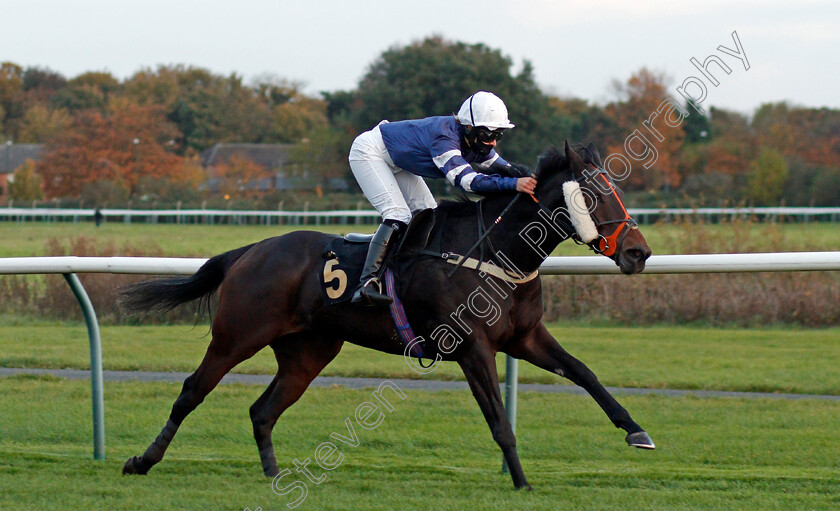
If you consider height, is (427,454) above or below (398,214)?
below

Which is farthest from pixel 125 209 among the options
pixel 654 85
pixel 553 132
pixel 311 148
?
pixel 654 85

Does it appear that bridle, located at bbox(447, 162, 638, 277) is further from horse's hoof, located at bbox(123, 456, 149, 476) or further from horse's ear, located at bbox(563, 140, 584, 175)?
horse's hoof, located at bbox(123, 456, 149, 476)

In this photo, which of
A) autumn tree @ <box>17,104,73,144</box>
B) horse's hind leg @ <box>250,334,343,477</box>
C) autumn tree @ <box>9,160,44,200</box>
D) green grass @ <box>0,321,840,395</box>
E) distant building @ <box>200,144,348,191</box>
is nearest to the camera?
horse's hind leg @ <box>250,334,343,477</box>

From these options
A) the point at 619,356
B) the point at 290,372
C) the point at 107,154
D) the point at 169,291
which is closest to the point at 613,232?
the point at 290,372

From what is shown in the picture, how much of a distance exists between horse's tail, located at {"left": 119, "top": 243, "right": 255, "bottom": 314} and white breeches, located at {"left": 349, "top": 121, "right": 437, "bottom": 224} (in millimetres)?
767

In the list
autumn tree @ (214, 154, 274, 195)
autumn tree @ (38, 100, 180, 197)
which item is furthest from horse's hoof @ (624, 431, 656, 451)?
autumn tree @ (214, 154, 274, 195)

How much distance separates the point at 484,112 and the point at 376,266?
0.84m

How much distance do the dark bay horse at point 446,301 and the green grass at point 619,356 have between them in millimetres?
2373

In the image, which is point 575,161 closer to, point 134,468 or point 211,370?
point 211,370

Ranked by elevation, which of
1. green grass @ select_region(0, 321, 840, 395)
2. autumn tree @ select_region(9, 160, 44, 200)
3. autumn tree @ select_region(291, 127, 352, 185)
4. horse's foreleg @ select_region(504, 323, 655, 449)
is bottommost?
autumn tree @ select_region(9, 160, 44, 200)

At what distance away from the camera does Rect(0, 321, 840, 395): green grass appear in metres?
7.55

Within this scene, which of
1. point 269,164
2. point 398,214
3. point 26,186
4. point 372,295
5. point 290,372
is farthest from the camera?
point 269,164

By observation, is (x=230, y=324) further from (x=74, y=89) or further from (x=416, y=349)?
(x=74, y=89)

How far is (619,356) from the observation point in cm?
863
